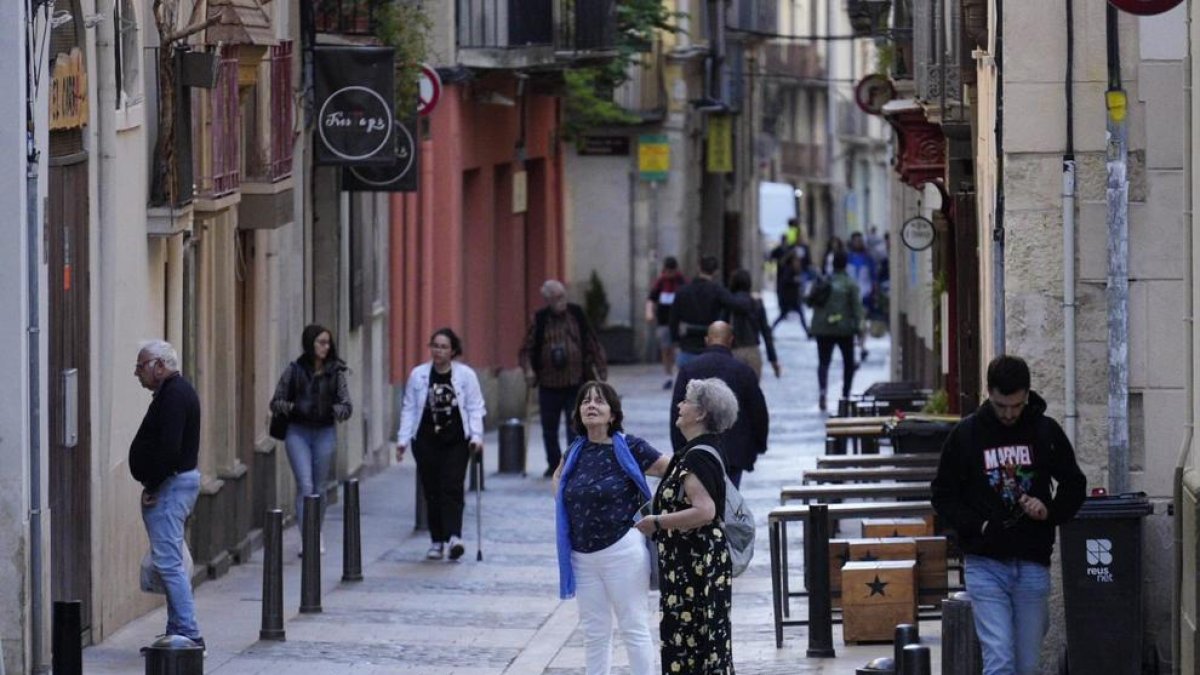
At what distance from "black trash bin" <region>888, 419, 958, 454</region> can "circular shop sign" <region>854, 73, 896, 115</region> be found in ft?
25.1

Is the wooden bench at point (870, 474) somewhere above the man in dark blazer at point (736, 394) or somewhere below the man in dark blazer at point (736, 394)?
below

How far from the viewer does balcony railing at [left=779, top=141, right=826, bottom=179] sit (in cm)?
8238

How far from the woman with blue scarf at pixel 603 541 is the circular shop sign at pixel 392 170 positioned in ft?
36.4

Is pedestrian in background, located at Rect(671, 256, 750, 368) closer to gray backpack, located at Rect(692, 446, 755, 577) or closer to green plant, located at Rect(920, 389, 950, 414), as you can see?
green plant, located at Rect(920, 389, 950, 414)

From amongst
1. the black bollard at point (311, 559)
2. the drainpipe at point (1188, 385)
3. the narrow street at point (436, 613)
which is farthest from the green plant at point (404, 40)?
the drainpipe at point (1188, 385)

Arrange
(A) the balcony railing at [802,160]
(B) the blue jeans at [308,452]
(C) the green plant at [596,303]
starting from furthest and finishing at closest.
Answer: (A) the balcony railing at [802,160] < (C) the green plant at [596,303] < (B) the blue jeans at [308,452]

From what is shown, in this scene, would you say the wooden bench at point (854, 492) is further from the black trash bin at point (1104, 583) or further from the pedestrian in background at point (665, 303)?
the pedestrian in background at point (665, 303)

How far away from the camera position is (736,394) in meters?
18.0

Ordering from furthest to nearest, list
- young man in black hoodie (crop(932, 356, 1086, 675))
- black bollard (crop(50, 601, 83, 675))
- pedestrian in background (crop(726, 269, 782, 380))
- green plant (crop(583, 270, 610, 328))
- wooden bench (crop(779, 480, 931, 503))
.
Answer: green plant (crop(583, 270, 610, 328))
pedestrian in background (crop(726, 269, 782, 380))
wooden bench (crop(779, 480, 931, 503))
young man in black hoodie (crop(932, 356, 1086, 675))
black bollard (crop(50, 601, 83, 675))

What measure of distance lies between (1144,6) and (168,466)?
549cm

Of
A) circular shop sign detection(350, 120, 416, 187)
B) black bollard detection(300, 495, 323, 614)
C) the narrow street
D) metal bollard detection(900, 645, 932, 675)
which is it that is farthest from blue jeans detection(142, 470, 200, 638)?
circular shop sign detection(350, 120, 416, 187)

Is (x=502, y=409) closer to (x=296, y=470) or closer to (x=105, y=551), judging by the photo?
(x=296, y=470)

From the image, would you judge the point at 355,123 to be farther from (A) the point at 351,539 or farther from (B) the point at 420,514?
(A) the point at 351,539

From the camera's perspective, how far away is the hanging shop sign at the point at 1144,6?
1085 cm
